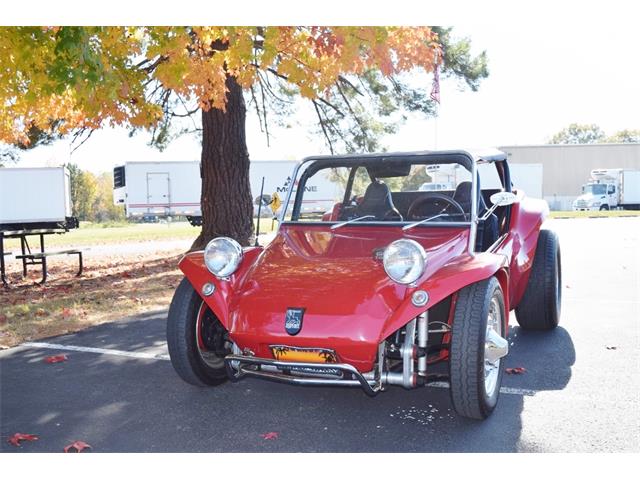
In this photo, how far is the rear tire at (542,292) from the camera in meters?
5.66

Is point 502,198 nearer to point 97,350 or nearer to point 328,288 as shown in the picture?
point 328,288

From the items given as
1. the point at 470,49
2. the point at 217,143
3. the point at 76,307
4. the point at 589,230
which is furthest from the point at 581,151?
the point at 76,307

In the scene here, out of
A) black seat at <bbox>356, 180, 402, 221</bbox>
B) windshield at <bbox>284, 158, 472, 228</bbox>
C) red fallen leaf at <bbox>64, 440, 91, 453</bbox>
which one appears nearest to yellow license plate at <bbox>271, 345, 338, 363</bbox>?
red fallen leaf at <bbox>64, 440, 91, 453</bbox>

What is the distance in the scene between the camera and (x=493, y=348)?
3.86 m

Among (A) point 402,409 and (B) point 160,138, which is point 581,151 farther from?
(A) point 402,409

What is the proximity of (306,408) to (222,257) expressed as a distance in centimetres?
117

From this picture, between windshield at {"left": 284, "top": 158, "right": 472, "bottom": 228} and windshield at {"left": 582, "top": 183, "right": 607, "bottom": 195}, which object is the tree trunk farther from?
windshield at {"left": 582, "top": 183, "right": 607, "bottom": 195}

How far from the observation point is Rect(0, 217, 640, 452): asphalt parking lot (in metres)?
3.45

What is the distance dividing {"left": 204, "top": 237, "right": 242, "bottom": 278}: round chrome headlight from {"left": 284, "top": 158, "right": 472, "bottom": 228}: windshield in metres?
0.75

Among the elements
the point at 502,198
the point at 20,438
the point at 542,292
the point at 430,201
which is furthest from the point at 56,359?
the point at 542,292

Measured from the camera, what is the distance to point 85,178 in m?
62.4

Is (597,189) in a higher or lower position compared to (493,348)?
higher

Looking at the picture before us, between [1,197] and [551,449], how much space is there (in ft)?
43.2

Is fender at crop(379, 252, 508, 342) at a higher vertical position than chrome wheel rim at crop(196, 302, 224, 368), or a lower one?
higher
